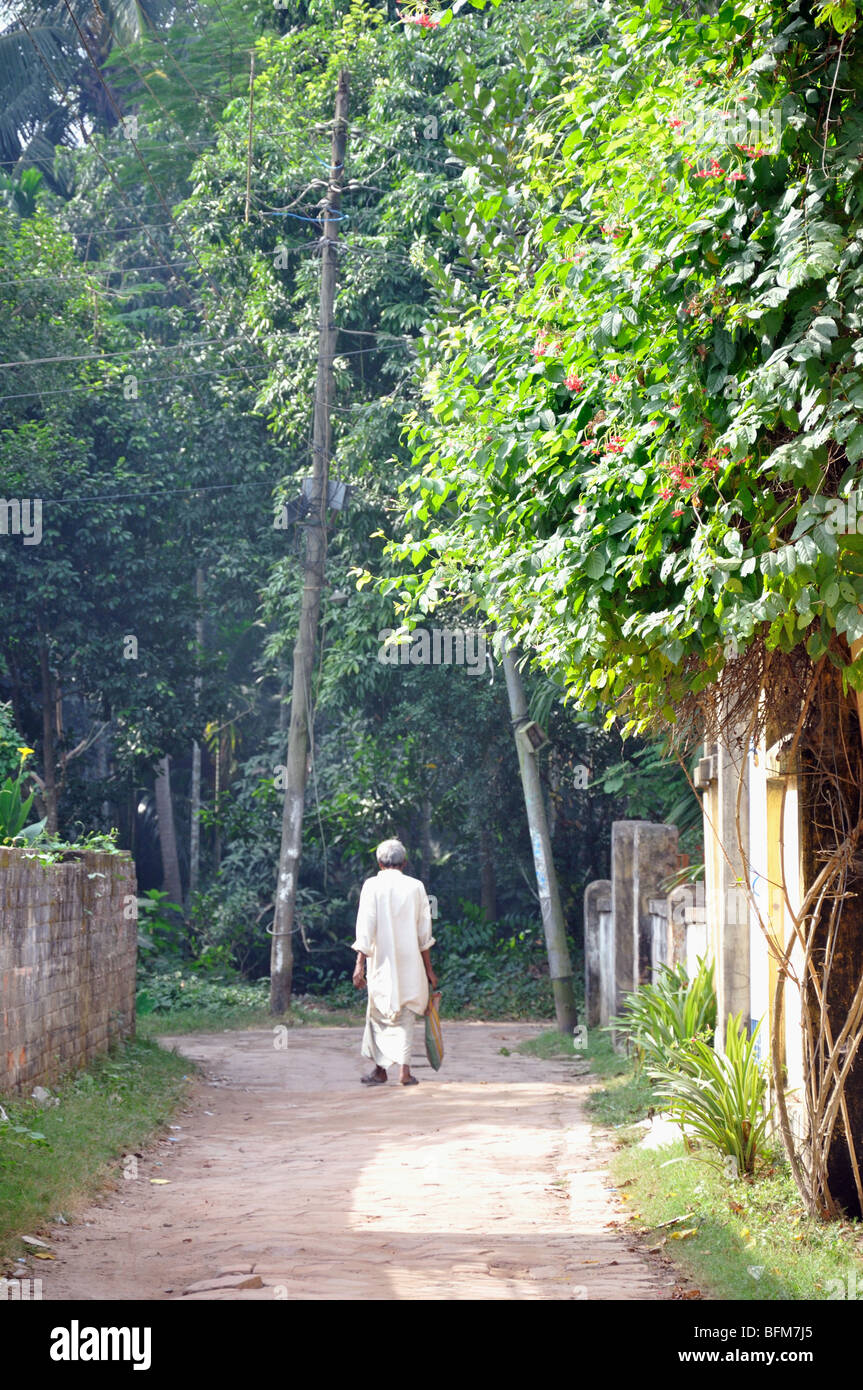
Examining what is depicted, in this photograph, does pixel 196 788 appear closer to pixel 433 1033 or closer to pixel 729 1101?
pixel 433 1033

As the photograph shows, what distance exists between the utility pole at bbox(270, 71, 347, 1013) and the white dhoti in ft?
18.4

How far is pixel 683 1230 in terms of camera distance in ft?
19.4

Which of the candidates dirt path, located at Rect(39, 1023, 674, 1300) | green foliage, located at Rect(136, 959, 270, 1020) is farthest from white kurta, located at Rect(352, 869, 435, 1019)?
green foliage, located at Rect(136, 959, 270, 1020)

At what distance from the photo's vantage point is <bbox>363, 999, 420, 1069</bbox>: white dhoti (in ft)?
35.2

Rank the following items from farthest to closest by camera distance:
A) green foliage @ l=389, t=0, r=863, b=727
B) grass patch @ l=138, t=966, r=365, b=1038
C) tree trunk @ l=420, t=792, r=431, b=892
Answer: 1. tree trunk @ l=420, t=792, r=431, b=892
2. grass patch @ l=138, t=966, r=365, b=1038
3. green foliage @ l=389, t=0, r=863, b=727

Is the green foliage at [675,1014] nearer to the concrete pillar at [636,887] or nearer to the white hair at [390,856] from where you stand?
the white hair at [390,856]

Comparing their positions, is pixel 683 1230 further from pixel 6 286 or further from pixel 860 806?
pixel 6 286

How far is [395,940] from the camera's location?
10656 mm

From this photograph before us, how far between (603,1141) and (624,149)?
229 inches

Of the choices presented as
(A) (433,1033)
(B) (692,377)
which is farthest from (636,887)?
(B) (692,377)

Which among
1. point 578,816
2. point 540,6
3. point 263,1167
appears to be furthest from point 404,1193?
point 578,816

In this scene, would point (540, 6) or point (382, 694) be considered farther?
point (382, 694)

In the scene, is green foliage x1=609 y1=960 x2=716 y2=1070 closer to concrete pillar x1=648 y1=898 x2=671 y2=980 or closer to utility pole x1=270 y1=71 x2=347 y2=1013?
concrete pillar x1=648 y1=898 x2=671 y2=980

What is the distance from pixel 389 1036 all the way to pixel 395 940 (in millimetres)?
789
